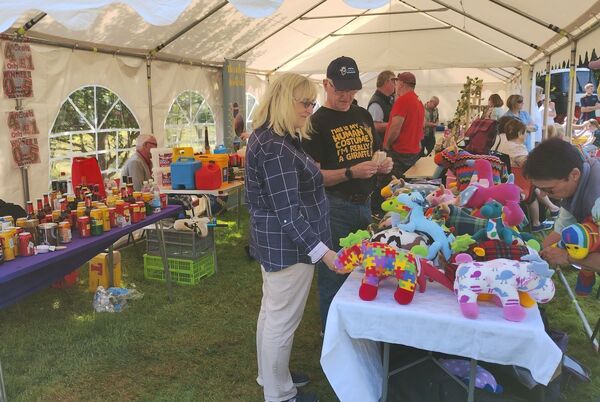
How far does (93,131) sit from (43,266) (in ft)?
9.10

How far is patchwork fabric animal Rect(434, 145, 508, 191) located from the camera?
2.72m

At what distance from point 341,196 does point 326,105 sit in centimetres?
49

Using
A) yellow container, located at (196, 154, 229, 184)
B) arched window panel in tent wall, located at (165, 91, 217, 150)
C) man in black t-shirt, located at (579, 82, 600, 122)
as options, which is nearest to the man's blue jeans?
yellow container, located at (196, 154, 229, 184)

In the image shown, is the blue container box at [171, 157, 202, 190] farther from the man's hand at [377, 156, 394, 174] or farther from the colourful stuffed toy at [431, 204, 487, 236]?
the colourful stuffed toy at [431, 204, 487, 236]

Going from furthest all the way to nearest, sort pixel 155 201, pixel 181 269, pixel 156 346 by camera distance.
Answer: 1. pixel 181 269
2. pixel 155 201
3. pixel 156 346

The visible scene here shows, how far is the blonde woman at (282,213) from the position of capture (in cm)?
183

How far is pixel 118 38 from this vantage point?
15.3 feet

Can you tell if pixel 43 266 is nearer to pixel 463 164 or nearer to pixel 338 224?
pixel 338 224

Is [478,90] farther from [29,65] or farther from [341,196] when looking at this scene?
[29,65]

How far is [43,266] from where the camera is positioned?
91.1 inches

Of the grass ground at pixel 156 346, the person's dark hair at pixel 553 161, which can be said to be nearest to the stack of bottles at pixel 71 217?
the grass ground at pixel 156 346

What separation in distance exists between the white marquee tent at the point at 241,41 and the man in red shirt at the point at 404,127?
59.0 inches

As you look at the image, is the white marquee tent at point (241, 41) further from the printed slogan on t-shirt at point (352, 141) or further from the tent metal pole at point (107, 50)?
the printed slogan on t-shirt at point (352, 141)

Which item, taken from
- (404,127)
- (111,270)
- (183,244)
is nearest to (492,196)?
(404,127)
